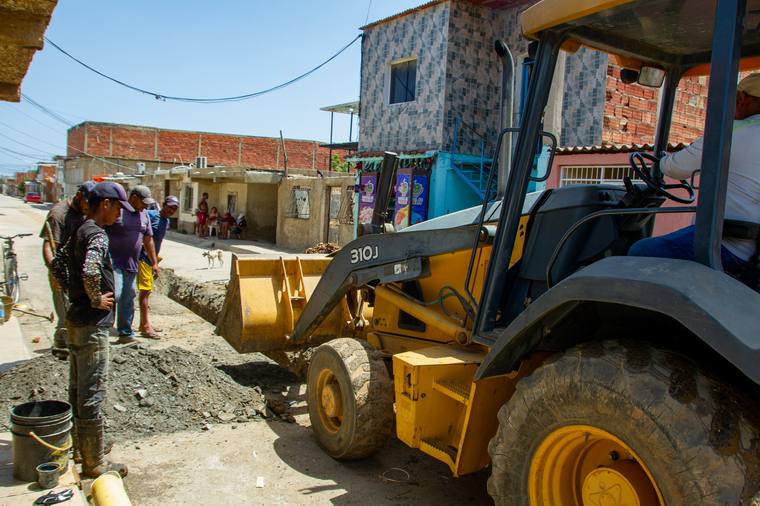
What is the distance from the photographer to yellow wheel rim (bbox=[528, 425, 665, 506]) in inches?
95.6

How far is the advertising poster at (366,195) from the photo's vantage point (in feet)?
62.3

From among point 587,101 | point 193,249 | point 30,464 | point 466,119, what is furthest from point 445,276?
point 193,249

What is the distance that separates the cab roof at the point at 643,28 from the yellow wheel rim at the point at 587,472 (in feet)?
5.82

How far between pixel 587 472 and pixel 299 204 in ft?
65.8

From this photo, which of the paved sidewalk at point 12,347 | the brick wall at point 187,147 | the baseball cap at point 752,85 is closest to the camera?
the baseball cap at point 752,85

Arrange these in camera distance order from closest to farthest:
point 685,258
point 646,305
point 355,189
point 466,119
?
point 646,305 → point 685,258 → point 466,119 → point 355,189

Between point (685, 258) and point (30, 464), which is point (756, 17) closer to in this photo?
point (685, 258)

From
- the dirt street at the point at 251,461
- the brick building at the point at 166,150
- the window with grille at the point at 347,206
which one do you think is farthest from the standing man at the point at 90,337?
the brick building at the point at 166,150

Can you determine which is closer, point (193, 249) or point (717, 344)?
point (717, 344)

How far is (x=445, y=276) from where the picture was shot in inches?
173

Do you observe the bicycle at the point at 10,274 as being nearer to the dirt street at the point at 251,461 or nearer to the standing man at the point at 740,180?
the dirt street at the point at 251,461

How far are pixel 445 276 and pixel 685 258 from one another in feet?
6.45

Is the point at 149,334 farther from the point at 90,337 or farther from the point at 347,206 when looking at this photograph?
the point at 347,206

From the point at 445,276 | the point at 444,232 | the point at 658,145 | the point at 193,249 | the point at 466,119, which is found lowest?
the point at 193,249
